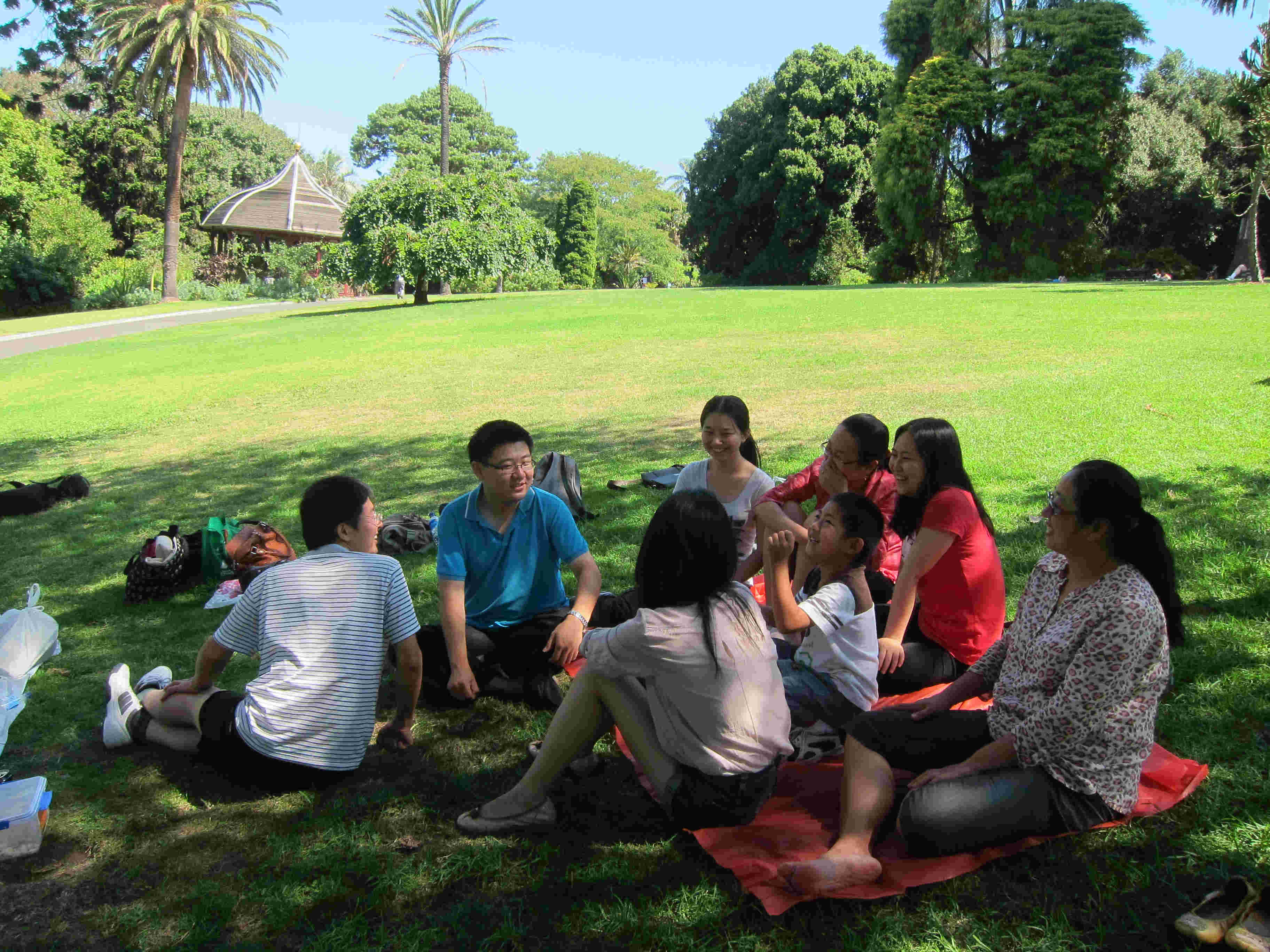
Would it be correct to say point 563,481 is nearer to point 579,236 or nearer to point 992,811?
point 992,811

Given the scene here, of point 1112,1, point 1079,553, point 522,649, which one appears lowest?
point 522,649

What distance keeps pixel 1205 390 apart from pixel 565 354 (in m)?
10.3

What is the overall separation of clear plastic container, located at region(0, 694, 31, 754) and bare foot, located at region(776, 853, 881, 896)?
3.16 meters

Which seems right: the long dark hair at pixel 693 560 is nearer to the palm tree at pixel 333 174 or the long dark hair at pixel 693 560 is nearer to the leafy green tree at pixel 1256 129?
the leafy green tree at pixel 1256 129

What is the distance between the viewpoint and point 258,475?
9164 mm

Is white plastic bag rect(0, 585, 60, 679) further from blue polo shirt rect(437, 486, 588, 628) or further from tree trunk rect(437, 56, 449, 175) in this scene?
tree trunk rect(437, 56, 449, 175)

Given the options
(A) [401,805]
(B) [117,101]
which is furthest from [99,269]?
(A) [401,805]

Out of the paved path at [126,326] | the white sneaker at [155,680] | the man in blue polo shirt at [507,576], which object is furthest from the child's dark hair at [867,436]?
the paved path at [126,326]

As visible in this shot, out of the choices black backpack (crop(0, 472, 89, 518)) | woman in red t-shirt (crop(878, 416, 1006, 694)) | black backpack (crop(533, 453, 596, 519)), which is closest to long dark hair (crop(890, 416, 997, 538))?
woman in red t-shirt (crop(878, 416, 1006, 694))

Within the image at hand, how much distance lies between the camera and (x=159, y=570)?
5.68 m

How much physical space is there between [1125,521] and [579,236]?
161 ft

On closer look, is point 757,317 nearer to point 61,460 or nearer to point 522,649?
point 61,460

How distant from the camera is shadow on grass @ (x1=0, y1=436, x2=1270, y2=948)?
2.72 m

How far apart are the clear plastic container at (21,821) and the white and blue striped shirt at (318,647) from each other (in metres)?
0.72
